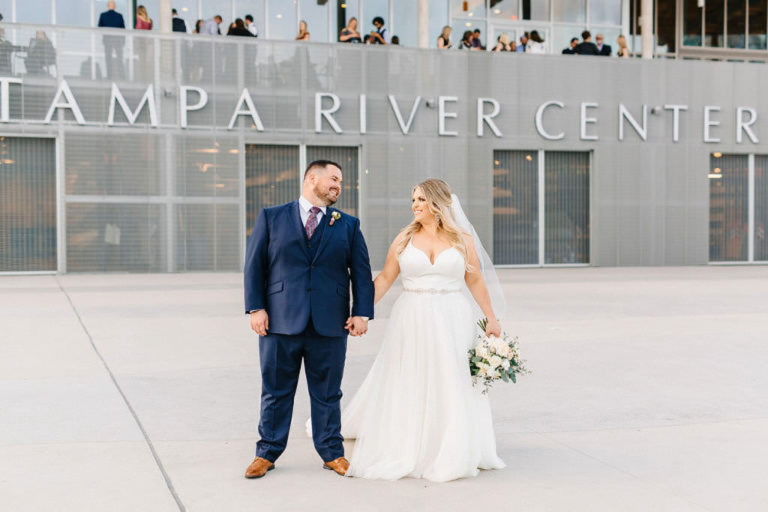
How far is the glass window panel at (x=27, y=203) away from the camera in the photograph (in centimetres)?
1952

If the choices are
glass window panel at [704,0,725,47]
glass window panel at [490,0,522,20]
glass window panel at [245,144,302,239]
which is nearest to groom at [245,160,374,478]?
glass window panel at [245,144,302,239]

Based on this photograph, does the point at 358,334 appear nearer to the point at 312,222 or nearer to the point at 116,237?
the point at 312,222

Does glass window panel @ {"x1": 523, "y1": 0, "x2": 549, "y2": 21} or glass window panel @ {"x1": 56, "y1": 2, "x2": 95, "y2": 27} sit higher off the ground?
glass window panel @ {"x1": 523, "y1": 0, "x2": 549, "y2": 21}

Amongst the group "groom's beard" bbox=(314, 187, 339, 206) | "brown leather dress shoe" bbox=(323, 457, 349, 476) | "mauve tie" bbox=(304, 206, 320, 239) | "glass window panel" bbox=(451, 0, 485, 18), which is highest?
"glass window panel" bbox=(451, 0, 485, 18)

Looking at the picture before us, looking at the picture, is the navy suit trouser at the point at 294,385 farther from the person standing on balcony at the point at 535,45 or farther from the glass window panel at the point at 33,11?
the person standing on balcony at the point at 535,45

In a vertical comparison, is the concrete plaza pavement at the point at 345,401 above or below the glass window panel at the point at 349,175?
below

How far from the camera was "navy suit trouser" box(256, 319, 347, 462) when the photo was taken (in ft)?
15.4

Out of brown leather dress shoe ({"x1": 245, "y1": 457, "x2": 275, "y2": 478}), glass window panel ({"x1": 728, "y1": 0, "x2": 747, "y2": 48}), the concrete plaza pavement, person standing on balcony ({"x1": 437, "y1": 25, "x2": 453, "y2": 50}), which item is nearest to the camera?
the concrete plaza pavement

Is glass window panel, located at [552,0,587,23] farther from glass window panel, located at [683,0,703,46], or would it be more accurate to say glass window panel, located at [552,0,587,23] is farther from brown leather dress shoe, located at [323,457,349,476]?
brown leather dress shoe, located at [323,457,349,476]

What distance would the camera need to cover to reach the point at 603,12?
24.3m

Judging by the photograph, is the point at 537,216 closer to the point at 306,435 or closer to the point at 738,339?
the point at 738,339

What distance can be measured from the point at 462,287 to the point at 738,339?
231 inches

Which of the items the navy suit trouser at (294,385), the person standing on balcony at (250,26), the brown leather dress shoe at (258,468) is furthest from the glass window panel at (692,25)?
the brown leather dress shoe at (258,468)

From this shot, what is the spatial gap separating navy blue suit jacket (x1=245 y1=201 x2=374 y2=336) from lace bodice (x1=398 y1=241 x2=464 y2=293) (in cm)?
35
